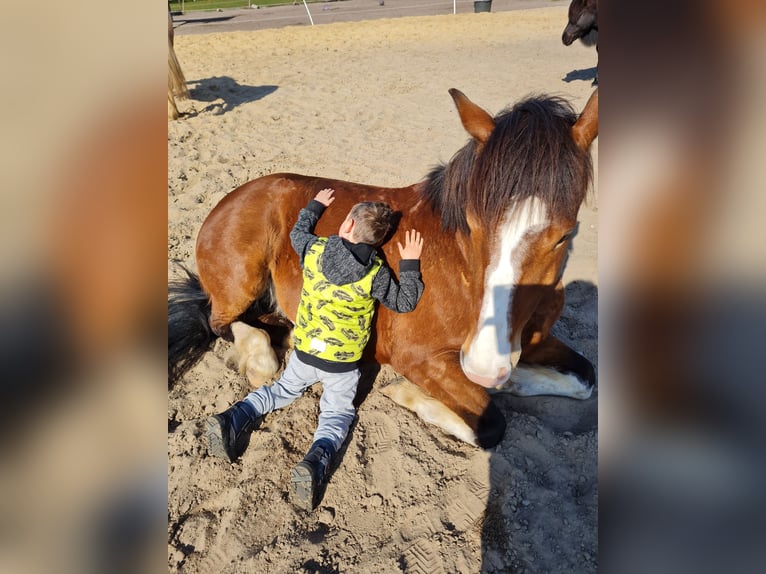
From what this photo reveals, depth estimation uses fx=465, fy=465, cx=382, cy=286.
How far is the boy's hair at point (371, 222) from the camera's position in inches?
98.8

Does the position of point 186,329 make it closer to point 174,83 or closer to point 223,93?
point 174,83

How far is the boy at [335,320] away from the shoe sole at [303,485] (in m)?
0.08

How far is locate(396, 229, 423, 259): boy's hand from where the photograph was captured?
2.62 metres

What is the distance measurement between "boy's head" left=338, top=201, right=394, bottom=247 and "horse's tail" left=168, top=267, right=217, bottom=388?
152 cm

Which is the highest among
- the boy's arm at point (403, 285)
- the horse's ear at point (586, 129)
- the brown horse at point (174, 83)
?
the brown horse at point (174, 83)

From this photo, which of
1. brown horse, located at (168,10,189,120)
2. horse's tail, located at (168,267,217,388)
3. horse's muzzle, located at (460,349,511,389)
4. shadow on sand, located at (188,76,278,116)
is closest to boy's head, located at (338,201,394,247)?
horse's muzzle, located at (460,349,511,389)

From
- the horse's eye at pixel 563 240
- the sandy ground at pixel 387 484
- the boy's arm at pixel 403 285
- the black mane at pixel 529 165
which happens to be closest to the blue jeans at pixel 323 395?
the sandy ground at pixel 387 484

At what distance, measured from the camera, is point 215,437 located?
7.98 ft

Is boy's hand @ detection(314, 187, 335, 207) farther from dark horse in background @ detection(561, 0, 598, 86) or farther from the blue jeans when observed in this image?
dark horse in background @ detection(561, 0, 598, 86)

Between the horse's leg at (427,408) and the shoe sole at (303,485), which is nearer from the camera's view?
the shoe sole at (303,485)

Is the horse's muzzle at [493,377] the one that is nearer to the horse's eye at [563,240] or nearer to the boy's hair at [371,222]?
the horse's eye at [563,240]
